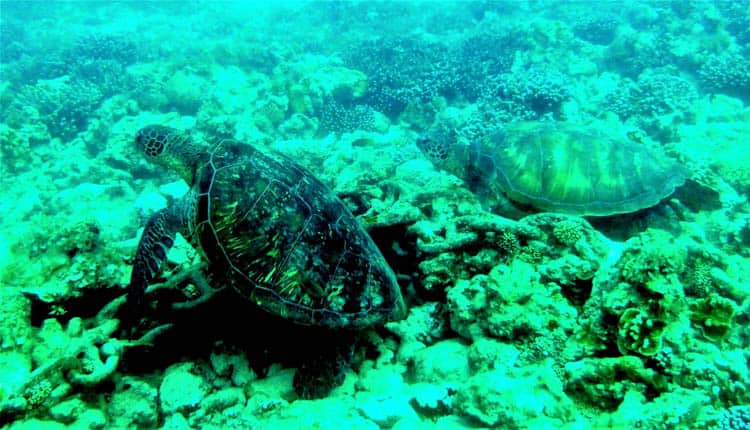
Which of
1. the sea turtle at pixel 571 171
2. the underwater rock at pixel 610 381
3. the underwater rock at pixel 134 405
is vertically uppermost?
the underwater rock at pixel 610 381

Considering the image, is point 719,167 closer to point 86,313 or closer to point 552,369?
point 552,369

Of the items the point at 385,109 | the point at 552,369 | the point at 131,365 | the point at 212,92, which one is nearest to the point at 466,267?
the point at 552,369

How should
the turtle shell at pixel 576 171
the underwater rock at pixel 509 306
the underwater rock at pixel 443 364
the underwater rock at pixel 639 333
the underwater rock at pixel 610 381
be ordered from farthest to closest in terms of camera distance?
the turtle shell at pixel 576 171, the underwater rock at pixel 443 364, the underwater rock at pixel 509 306, the underwater rock at pixel 639 333, the underwater rock at pixel 610 381

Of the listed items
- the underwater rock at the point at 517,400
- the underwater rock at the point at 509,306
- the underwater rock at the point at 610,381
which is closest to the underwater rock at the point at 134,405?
the underwater rock at the point at 517,400

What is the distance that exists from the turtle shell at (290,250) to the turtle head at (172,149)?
0.77m

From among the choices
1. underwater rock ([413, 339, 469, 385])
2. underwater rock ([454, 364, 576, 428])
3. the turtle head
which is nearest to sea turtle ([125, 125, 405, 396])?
underwater rock ([413, 339, 469, 385])

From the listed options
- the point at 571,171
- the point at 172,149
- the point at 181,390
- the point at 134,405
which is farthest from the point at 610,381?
the point at 172,149

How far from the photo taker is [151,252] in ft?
9.70

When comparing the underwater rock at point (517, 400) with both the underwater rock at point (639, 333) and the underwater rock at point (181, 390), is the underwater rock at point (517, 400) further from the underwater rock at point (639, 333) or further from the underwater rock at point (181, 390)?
the underwater rock at point (181, 390)

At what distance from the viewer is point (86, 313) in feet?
9.61

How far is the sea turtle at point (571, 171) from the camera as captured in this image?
4.85 m

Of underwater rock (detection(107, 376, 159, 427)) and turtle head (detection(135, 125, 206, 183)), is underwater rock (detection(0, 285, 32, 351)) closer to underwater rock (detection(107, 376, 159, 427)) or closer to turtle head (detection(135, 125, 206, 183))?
underwater rock (detection(107, 376, 159, 427))

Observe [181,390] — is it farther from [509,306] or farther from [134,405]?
[509,306]

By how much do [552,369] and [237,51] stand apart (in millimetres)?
18078
